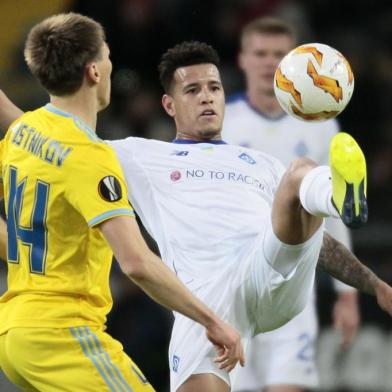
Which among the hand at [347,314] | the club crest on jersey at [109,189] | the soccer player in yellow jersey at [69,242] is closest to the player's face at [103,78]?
the soccer player in yellow jersey at [69,242]

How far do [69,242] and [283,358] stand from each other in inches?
108

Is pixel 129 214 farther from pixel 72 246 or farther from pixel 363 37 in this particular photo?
pixel 363 37

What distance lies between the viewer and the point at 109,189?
12.8ft

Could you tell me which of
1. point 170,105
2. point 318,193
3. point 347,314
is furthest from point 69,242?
point 347,314

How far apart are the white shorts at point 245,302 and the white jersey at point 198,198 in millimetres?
104

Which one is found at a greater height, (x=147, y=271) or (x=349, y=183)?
(x=349, y=183)

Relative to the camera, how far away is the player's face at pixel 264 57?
696cm

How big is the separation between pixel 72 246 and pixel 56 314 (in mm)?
251

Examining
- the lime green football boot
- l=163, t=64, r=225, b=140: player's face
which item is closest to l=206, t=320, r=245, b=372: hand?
the lime green football boot

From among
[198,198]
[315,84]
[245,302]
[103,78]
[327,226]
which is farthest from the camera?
[327,226]

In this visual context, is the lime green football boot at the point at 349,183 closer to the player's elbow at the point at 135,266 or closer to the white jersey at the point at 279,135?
the player's elbow at the point at 135,266

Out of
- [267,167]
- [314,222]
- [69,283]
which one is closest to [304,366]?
[267,167]

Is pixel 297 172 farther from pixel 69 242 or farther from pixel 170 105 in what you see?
pixel 170 105

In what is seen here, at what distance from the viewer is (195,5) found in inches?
399
